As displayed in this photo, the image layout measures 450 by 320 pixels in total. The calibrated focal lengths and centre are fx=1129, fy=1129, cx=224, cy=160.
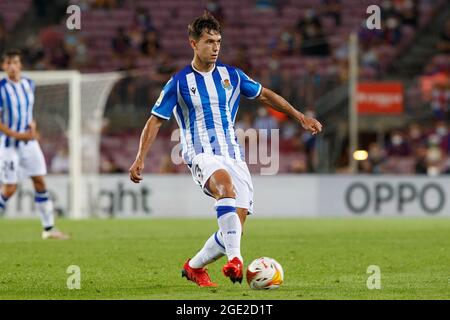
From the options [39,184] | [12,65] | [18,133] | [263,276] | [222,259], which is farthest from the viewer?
[39,184]

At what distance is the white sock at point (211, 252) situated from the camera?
9.18 m

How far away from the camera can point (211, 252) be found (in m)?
9.25

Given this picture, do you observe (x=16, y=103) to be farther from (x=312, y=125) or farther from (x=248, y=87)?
(x=312, y=125)

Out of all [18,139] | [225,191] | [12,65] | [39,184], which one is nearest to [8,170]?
[39,184]

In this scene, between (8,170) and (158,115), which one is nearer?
(158,115)

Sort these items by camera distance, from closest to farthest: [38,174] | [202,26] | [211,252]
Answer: [202,26] < [211,252] < [38,174]

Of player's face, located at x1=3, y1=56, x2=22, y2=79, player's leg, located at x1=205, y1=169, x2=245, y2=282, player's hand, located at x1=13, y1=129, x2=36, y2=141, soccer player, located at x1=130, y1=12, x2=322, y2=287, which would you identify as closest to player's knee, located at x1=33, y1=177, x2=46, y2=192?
player's hand, located at x1=13, y1=129, x2=36, y2=141

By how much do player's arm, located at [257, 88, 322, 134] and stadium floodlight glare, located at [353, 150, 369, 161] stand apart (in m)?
14.1

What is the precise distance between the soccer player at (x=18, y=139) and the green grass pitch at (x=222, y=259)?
618 mm

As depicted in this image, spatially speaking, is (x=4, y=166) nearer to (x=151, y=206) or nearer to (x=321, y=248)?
(x=321, y=248)

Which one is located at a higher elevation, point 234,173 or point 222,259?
point 234,173

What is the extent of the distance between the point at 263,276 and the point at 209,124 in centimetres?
136

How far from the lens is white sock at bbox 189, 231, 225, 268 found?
9180 millimetres

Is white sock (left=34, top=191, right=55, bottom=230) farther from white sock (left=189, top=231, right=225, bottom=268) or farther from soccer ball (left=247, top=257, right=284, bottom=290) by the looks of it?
soccer ball (left=247, top=257, right=284, bottom=290)
